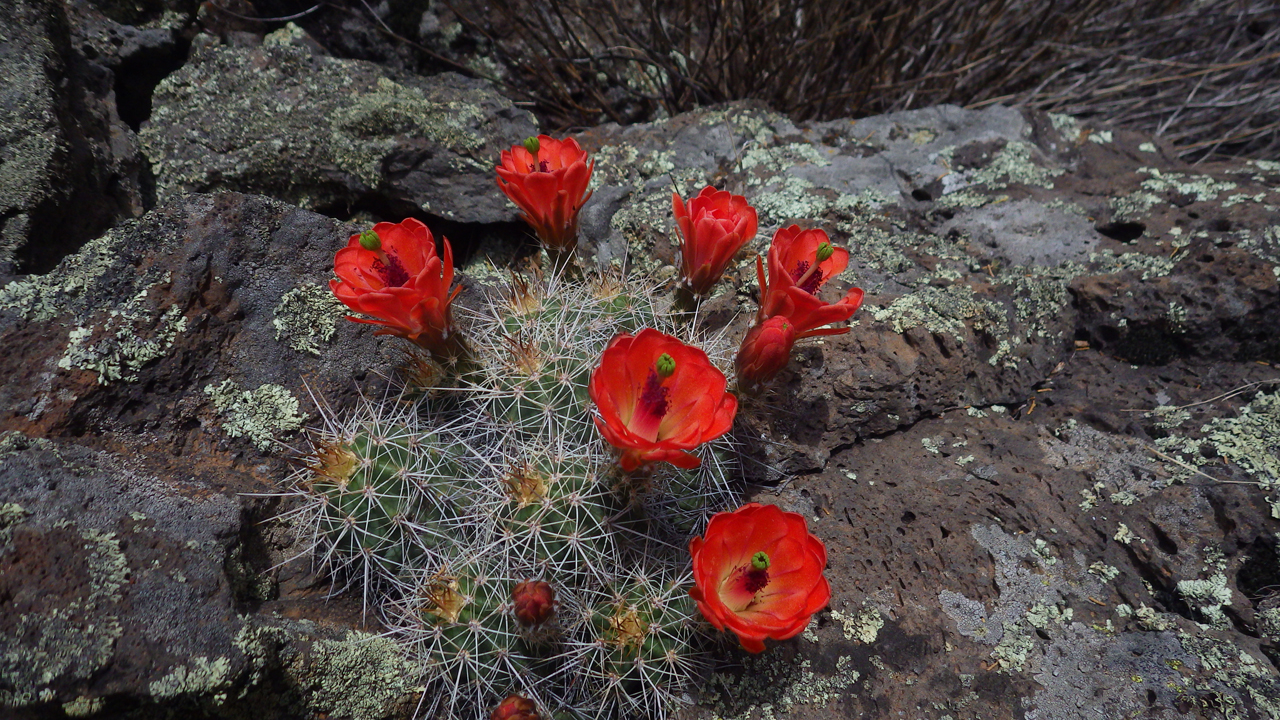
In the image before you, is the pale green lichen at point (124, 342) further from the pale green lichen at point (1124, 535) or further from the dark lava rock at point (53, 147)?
the pale green lichen at point (1124, 535)

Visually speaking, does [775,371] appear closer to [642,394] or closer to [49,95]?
[642,394]

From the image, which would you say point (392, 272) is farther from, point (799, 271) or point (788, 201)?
point (788, 201)

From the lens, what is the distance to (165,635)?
4.96 ft

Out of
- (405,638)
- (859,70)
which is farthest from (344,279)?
(859,70)

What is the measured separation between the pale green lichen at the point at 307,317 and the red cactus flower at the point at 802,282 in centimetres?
139

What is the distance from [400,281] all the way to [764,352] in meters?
1.04

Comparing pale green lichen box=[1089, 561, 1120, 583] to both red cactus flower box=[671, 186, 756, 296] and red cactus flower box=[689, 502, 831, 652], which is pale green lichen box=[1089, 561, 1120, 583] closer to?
red cactus flower box=[689, 502, 831, 652]

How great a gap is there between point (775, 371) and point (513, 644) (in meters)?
1.05

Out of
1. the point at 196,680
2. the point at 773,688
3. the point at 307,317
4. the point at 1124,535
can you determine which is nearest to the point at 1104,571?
the point at 1124,535

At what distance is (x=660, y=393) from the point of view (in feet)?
5.65

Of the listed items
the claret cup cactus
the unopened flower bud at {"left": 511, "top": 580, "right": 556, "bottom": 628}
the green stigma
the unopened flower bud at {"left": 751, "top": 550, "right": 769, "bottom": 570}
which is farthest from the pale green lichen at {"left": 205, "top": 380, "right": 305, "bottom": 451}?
the unopened flower bud at {"left": 751, "top": 550, "right": 769, "bottom": 570}

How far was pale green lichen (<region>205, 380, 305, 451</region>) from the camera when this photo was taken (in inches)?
81.7

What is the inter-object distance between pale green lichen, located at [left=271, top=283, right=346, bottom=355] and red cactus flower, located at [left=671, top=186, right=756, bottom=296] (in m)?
1.16

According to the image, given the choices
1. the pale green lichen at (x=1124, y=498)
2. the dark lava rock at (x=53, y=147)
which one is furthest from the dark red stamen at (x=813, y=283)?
the dark lava rock at (x=53, y=147)
